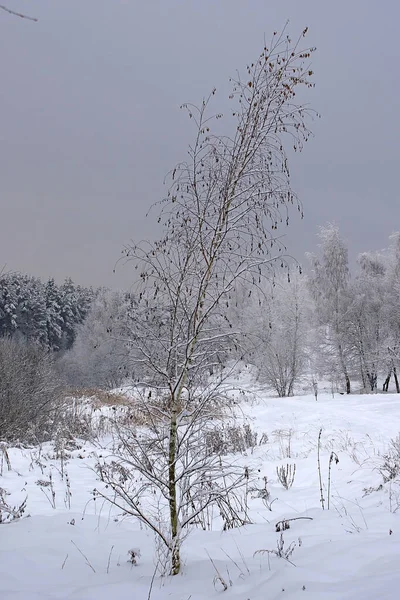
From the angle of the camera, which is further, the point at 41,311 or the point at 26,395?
the point at 41,311

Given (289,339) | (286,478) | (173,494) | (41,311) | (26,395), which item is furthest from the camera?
(41,311)

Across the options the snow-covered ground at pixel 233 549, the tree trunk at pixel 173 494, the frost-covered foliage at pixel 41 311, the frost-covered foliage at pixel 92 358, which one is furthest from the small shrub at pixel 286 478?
the frost-covered foliage at pixel 41 311

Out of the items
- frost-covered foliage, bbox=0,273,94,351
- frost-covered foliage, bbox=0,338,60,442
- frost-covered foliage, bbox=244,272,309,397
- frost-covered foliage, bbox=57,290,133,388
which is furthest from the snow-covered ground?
frost-covered foliage, bbox=0,273,94,351

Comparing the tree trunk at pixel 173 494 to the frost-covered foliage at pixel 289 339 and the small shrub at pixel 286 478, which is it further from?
the frost-covered foliage at pixel 289 339

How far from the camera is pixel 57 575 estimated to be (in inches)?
108

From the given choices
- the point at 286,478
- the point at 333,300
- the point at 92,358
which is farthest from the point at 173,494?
the point at 92,358

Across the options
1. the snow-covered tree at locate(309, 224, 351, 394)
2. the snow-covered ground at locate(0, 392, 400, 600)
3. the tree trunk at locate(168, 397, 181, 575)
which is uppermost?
the snow-covered tree at locate(309, 224, 351, 394)

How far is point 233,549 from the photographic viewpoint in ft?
11.1

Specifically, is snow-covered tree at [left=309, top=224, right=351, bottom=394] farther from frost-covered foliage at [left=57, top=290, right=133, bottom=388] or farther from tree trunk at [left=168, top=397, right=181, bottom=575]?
tree trunk at [left=168, top=397, right=181, bottom=575]

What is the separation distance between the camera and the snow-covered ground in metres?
2.33

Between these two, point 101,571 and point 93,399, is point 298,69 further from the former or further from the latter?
point 93,399

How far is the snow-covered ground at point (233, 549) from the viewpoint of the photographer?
7.64 ft

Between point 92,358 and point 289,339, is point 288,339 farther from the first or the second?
point 92,358

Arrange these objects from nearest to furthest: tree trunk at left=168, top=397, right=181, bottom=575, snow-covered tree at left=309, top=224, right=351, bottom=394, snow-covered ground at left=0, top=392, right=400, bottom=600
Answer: snow-covered ground at left=0, top=392, right=400, bottom=600 → tree trunk at left=168, top=397, right=181, bottom=575 → snow-covered tree at left=309, top=224, right=351, bottom=394
